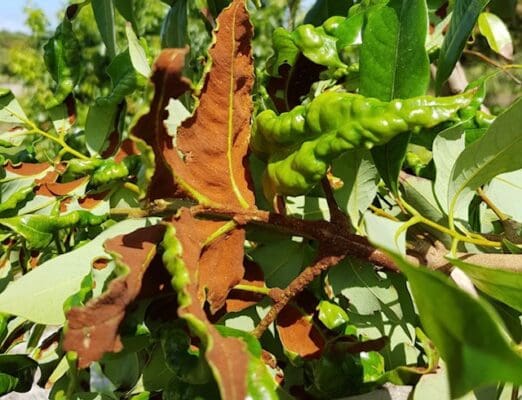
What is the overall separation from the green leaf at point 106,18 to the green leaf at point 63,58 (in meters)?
0.06

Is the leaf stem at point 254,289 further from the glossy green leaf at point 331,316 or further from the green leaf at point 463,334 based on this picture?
the green leaf at point 463,334

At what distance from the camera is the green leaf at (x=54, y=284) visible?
0.68 m

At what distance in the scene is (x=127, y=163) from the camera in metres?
0.78

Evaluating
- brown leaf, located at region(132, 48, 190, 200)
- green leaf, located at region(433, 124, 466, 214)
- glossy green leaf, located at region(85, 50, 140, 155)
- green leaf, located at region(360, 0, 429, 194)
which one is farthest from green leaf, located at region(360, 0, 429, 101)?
glossy green leaf, located at region(85, 50, 140, 155)

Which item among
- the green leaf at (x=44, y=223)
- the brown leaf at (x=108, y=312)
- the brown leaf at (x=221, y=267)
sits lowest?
the green leaf at (x=44, y=223)

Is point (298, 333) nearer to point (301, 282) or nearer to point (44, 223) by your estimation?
point (301, 282)

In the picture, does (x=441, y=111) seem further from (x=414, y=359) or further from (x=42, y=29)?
(x=42, y=29)

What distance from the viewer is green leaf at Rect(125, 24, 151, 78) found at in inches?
30.0

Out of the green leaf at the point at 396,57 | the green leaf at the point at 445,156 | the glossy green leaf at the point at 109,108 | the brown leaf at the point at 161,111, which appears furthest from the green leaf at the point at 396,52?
the glossy green leaf at the point at 109,108

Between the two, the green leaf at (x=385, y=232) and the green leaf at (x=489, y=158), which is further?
the green leaf at (x=489, y=158)

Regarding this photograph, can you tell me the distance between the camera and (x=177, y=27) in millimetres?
954

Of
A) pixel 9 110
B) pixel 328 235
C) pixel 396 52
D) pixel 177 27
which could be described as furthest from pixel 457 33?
pixel 9 110

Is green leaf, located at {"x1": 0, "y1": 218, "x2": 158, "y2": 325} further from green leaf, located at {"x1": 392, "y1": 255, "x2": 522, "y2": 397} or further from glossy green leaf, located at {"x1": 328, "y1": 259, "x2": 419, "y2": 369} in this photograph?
green leaf, located at {"x1": 392, "y1": 255, "x2": 522, "y2": 397}

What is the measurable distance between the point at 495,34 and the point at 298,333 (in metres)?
0.96
